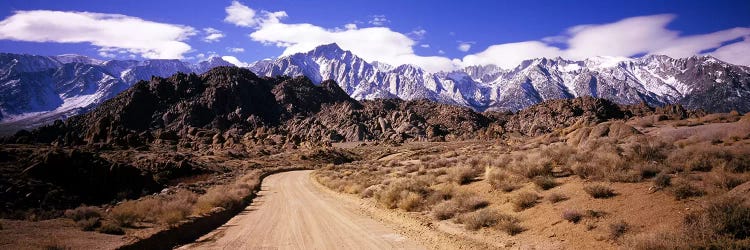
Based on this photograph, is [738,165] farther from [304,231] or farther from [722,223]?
[304,231]

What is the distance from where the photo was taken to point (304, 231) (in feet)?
49.3

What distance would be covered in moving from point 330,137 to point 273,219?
99833 millimetres

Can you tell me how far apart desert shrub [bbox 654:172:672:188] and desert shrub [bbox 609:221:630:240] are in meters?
2.72

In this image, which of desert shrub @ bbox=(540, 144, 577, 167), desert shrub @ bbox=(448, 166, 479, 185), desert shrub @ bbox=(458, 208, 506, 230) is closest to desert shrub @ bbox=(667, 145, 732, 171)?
desert shrub @ bbox=(540, 144, 577, 167)

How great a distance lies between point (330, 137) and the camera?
11775 centimetres

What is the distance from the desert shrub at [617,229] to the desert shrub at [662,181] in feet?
8.93

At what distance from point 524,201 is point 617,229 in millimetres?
3571

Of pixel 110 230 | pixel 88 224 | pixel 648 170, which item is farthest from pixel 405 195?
pixel 88 224

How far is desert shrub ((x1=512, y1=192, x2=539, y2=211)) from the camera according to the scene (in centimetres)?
1315

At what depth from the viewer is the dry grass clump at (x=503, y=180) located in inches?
606

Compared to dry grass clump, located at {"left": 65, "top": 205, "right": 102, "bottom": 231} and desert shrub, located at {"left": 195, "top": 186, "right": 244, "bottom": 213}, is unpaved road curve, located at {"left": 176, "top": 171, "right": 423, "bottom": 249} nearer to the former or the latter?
desert shrub, located at {"left": 195, "top": 186, "right": 244, "bottom": 213}

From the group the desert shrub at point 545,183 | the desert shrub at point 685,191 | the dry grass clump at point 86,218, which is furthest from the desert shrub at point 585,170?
the dry grass clump at point 86,218

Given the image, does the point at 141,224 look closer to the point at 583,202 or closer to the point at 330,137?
the point at 583,202

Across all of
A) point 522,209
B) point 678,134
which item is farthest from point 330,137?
point 522,209
